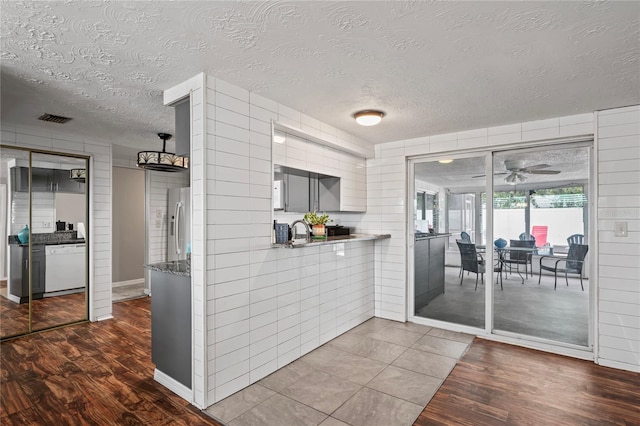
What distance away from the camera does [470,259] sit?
4.03 meters

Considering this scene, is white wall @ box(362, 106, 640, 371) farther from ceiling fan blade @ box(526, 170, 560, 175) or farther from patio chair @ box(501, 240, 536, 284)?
patio chair @ box(501, 240, 536, 284)

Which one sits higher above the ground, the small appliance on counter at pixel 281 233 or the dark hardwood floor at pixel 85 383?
the small appliance on counter at pixel 281 233

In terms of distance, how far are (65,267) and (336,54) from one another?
422 cm

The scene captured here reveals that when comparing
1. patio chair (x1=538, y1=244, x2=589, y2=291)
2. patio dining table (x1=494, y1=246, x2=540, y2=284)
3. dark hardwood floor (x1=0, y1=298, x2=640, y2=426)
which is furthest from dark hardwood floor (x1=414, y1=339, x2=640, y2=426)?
patio dining table (x1=494, y1=246, x2=540, y2=284)

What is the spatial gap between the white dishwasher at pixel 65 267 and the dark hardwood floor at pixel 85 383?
55 cm

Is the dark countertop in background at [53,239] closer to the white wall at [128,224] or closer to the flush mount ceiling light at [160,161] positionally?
the flush mount ceiling light at [160,161]

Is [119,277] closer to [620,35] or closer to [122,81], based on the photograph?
[122,81]

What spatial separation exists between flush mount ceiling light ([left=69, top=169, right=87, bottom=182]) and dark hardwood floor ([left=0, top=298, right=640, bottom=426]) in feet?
6.35

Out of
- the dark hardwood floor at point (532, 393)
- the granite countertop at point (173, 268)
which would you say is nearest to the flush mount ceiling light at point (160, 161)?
the granite countertop at point (173, 268)

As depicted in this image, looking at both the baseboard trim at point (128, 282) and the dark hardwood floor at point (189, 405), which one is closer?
the dark hardwood floor at point (189, 405)

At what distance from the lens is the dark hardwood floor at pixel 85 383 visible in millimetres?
2250

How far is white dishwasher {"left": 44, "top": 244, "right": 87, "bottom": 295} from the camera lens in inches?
157

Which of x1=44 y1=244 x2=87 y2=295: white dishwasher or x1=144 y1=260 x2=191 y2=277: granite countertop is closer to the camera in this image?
x1=144 y1=260 x2=191 y2=277: granite countertop

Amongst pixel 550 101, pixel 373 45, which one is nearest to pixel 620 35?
pixel 550 101
